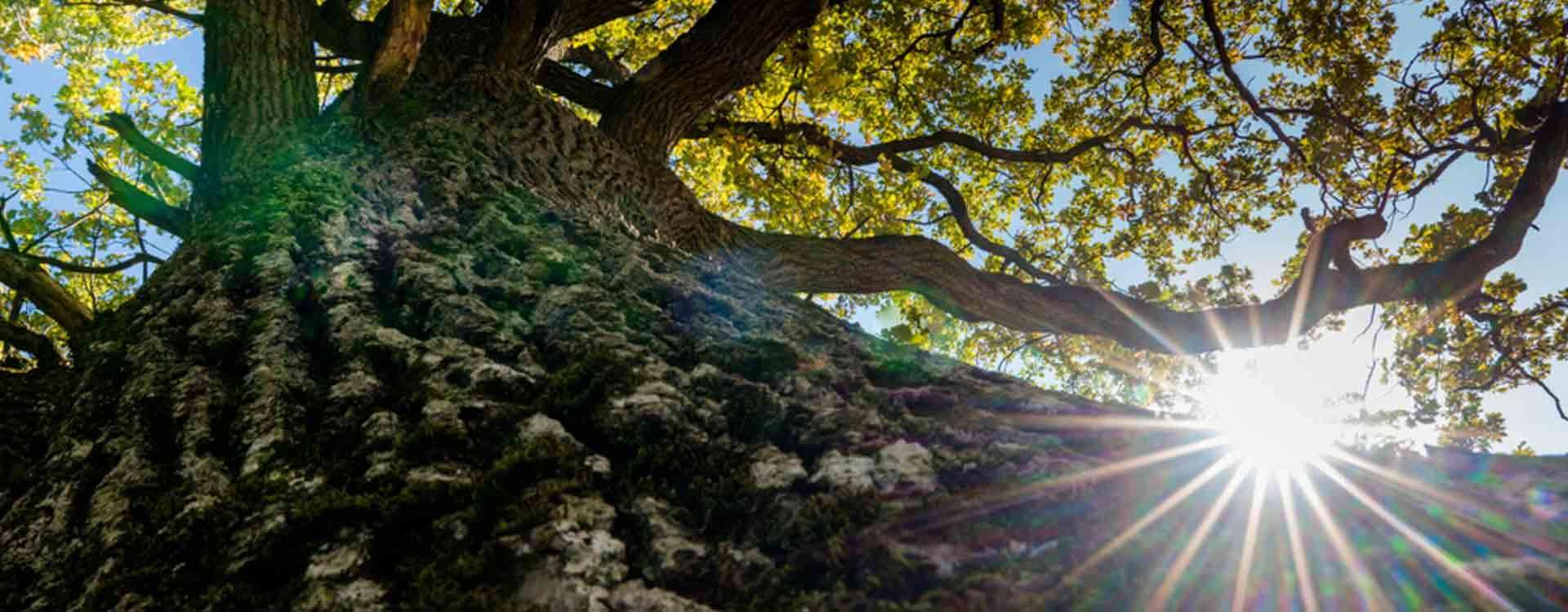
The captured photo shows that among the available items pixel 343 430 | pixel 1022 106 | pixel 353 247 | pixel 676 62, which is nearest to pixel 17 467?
pixel 353 247

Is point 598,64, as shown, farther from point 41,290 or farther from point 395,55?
point 41,290

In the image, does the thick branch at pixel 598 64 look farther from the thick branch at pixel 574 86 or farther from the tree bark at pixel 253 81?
the tree bark at pixel 253 81

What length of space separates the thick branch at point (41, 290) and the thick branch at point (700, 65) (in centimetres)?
332

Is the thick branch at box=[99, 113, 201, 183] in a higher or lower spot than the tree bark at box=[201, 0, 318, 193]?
lower

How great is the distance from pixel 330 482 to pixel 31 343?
344cm

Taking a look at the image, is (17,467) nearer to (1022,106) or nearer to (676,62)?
(676,62)

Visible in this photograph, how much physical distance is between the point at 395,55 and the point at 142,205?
1486mm

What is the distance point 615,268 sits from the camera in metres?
2.54

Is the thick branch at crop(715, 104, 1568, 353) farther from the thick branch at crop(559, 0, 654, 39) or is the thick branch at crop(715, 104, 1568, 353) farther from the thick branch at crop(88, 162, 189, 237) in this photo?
the thick branch at crop(88, 162, 189, 237)

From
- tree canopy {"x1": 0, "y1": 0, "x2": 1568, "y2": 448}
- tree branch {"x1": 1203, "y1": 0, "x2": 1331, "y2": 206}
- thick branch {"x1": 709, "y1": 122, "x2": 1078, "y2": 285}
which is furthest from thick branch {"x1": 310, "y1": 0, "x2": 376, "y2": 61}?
tree branch {"x1": 1203, "y1": 0, "x2": 1331, "y2": 206}

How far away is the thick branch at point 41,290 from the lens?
406 centimetres

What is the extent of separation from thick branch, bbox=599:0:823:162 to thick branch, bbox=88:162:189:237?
2.64 metres

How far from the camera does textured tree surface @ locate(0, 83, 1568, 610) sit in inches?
43.5

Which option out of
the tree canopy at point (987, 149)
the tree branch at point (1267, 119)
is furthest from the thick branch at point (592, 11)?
the tree branch at point (1267, 119)
